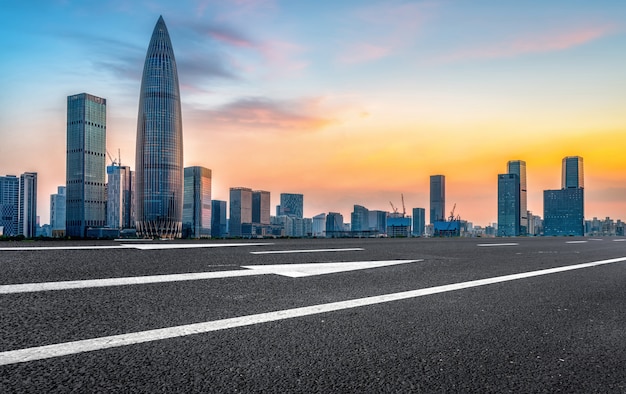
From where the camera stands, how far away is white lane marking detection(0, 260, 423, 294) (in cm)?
610

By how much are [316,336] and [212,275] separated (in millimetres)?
3794

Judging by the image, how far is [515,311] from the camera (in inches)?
228

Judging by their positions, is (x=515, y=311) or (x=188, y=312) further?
(x=515, y=311)

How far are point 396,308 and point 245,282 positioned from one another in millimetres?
2531

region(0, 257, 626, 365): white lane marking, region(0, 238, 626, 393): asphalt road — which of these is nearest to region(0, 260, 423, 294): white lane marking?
region(0, 238, 626, 393): asphalt road

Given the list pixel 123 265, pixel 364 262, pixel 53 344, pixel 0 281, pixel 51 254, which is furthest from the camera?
pixel 364 262

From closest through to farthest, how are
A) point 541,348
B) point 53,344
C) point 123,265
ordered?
point 53,344 < point 541,348 < point 123,265

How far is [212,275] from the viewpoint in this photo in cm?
771

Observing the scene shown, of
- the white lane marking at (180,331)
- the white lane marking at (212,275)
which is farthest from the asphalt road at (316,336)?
the white lane marking at (212,275)

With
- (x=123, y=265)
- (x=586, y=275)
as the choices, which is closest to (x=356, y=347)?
(x=123, y=265)

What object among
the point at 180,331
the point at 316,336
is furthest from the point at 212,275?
the point at 316,336

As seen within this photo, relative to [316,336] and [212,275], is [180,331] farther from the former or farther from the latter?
[212,275]

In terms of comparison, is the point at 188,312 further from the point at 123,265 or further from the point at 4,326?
the point at 123,265

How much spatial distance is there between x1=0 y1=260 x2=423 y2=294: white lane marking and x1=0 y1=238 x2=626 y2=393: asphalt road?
267mm
